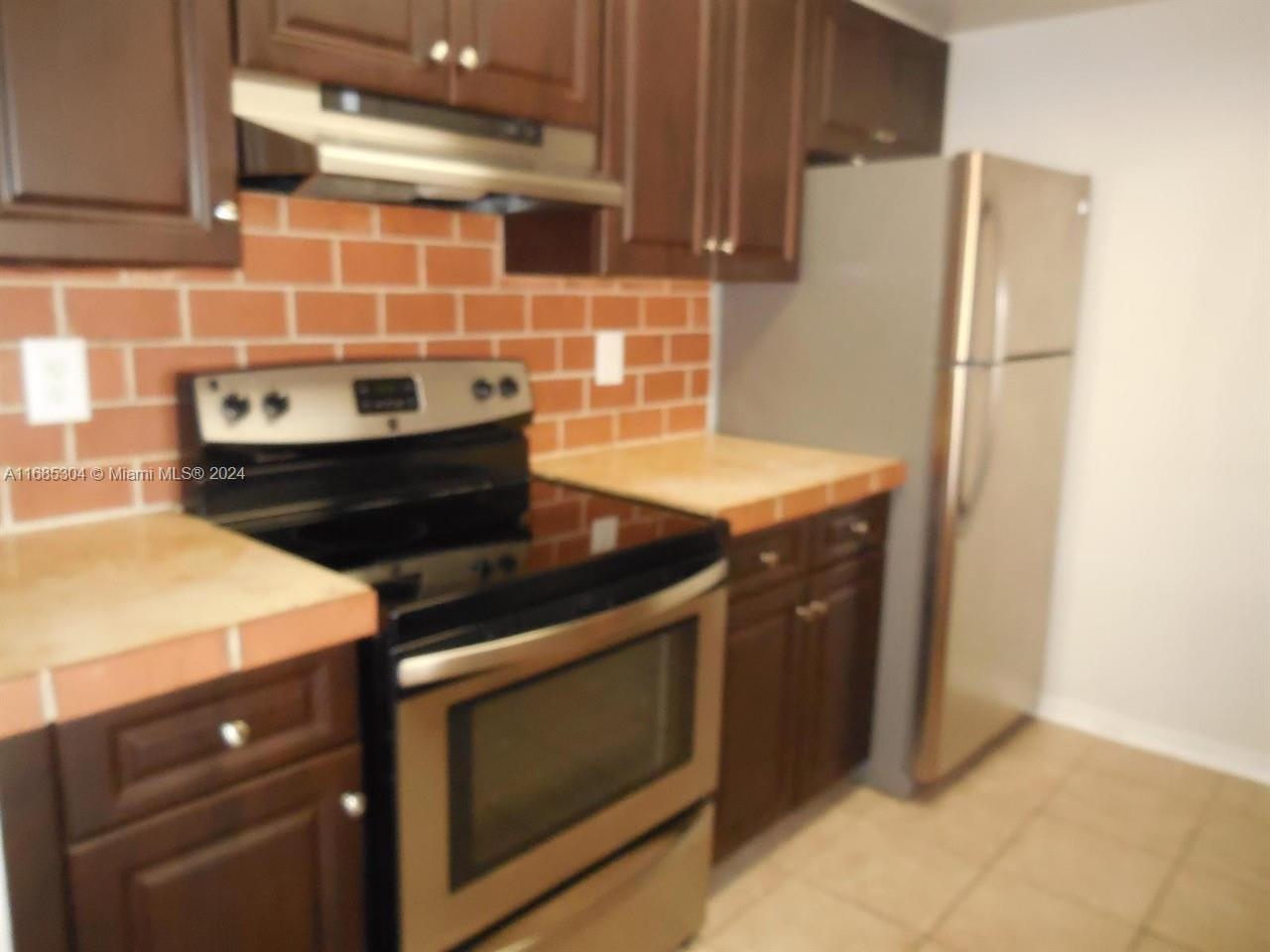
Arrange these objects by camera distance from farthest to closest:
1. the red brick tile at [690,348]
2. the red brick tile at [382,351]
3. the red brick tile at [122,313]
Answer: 1. the red brick tile at [690,348]
2. the red brick tile at [382,351]
3. the red brick tile at [122,313]

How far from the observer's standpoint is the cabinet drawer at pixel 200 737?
1.04 meters

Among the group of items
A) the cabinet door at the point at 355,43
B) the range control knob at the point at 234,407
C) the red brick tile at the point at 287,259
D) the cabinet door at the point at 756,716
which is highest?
the cabinet door at the point at 355,43

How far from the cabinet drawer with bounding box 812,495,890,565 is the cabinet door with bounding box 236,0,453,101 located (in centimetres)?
117

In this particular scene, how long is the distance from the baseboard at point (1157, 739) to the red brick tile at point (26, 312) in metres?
2.74

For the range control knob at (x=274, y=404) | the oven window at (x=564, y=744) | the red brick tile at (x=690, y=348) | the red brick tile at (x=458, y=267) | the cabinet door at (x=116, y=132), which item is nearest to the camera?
the cabinet door at (x=116, y=132)

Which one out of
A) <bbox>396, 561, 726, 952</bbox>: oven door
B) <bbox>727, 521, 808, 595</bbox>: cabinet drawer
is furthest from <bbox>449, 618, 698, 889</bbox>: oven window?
<bbox>727, 521, 808, 595</bbox>: cabinet drawer

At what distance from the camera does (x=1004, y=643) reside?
102 inches

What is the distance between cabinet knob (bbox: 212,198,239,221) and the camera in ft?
4.32

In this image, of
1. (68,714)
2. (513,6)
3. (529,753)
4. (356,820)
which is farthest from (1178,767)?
(68,714)

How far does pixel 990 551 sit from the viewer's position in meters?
2.42

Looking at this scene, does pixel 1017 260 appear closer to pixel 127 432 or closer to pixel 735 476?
pixel 735 476

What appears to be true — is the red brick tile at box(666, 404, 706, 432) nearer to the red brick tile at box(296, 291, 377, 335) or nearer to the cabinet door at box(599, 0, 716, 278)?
the cabinet door at box(599, 0, 716, 278)

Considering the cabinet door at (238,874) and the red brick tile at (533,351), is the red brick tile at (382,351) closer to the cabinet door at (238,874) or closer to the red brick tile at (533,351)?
the red brick tile at (533,351)

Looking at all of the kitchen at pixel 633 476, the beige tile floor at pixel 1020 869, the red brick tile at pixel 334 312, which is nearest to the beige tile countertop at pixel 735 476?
the kitchen at pixel 633 476
